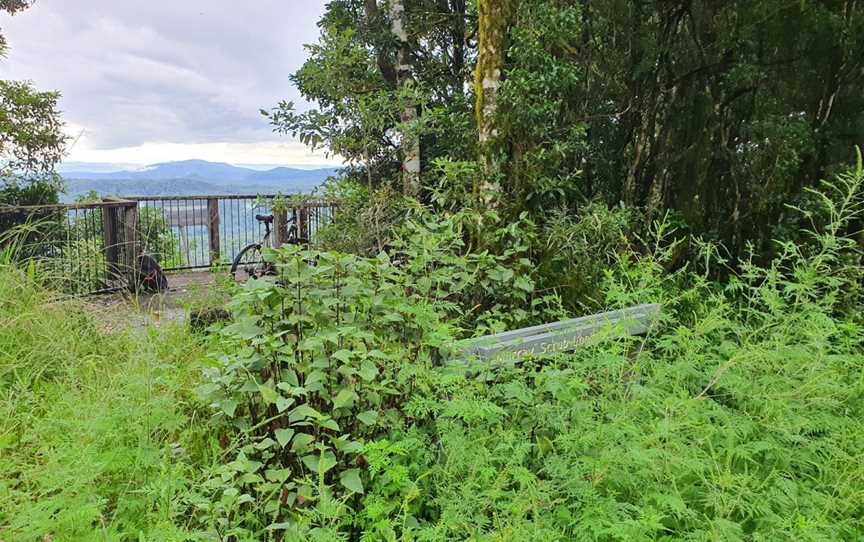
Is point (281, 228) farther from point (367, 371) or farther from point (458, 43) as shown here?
point (367, 371)

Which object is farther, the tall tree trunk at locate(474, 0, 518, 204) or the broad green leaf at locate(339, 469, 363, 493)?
the tall tree trunk at locate(474, 0, 518, 204)

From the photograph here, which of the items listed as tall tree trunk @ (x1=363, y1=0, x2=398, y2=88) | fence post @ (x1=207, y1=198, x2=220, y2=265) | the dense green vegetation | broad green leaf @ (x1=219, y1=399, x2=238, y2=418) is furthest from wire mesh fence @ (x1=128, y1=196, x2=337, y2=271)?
broad green leaf @ (x1=219, y1=399, x2=238, y2=418)

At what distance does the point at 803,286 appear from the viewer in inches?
90.4

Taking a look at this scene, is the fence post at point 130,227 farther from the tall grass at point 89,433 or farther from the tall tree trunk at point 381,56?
the tall tree trunk at point 381,56

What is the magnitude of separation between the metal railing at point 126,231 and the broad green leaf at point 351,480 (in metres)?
2.95

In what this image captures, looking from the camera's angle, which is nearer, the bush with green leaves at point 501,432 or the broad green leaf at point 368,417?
the bush with green leaves at point 501,432

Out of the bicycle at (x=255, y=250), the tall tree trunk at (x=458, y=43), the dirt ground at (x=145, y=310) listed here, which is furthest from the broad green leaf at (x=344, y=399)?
the tall tree trunk at (x=458, y=43)

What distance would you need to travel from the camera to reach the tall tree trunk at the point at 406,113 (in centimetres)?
529

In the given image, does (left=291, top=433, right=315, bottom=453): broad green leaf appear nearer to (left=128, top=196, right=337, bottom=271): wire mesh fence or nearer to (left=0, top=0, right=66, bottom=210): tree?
(left=128, top=196, right=337, bottom=271): wire mesh fence

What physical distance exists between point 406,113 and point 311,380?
4229 millimetres

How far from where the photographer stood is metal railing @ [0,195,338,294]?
15.1ft

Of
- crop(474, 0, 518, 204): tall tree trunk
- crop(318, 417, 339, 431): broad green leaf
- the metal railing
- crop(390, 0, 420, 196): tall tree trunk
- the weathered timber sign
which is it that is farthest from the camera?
crop(390, 0, 420, 196): tall tree trunk

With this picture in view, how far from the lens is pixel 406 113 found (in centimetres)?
550

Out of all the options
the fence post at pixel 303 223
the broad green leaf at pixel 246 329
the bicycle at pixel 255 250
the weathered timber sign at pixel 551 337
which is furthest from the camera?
the bicycle at pixel 255 250
